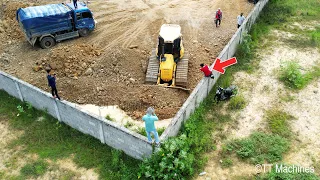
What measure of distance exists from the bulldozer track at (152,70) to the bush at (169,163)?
408cm

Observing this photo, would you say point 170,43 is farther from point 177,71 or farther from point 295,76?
point 295,76

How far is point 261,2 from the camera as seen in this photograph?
17672 mm

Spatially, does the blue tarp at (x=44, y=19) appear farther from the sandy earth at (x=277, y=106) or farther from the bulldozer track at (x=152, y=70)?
the sandy earth at (x=277, y=106)

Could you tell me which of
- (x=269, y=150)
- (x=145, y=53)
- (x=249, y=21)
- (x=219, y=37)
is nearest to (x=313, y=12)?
(x=249, y=21)

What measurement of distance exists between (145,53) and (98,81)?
296 centimetres

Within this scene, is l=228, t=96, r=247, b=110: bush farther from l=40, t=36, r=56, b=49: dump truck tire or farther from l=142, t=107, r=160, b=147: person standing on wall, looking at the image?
l=40, t=36, r=56, b=49: dump truck tire

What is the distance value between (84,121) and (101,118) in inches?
29.9

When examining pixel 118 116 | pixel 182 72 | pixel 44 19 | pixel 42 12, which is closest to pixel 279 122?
pixel 182 72

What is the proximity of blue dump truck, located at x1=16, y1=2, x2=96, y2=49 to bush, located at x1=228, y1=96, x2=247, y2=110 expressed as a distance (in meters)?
8.39

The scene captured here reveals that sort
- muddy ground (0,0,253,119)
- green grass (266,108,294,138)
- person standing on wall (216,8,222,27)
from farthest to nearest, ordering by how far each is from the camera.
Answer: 1. person standing on wall (216,8,222,27)
2. muddy ground (0,0,253,119)
3. green grass (266,108,294,138)

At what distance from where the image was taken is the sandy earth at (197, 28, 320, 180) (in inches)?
352

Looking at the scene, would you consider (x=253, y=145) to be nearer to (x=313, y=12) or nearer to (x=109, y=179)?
(x=109, y=179)

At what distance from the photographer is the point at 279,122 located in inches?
405

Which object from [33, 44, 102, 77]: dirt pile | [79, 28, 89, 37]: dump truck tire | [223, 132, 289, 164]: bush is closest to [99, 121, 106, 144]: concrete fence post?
[223, 132, 289, 164]: bush
